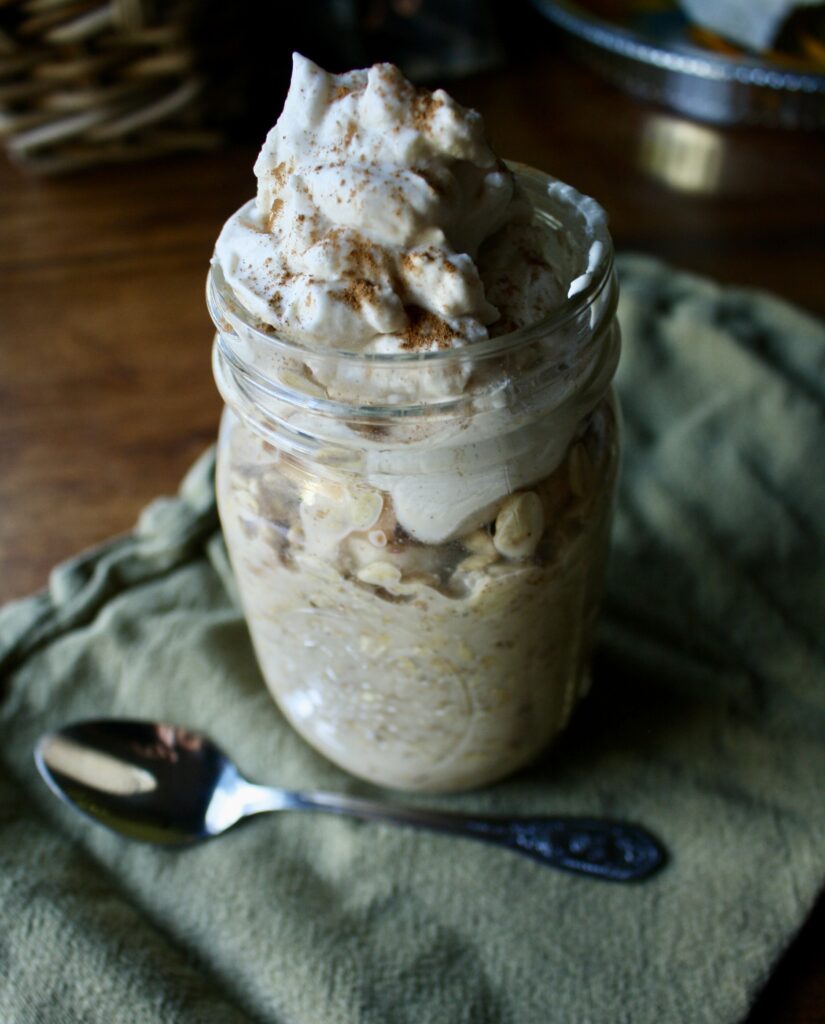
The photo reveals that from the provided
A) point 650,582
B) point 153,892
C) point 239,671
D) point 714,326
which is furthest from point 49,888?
point 714,326

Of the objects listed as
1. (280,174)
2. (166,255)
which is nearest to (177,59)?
(166,255)

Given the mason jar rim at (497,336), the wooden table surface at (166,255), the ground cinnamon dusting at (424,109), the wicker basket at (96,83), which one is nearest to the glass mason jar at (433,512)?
the mason jar rim at (497,336)

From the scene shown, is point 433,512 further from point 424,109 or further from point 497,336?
point 424,109

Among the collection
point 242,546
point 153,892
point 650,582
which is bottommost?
point 153,892

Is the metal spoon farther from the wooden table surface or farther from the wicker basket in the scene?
the wicker basket

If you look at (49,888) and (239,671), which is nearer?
(49,888)

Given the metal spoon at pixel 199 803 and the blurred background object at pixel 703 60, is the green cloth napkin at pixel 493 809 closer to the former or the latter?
the metal spoon at pixel 199 803

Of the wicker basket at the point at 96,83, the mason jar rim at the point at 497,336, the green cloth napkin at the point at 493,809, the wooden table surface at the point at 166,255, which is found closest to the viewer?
the mason jar rim at the point at 497,336

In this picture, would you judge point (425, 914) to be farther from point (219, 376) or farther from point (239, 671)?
point (219, 376)
